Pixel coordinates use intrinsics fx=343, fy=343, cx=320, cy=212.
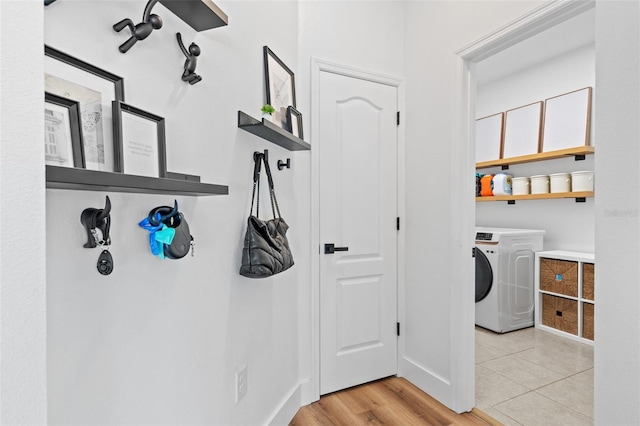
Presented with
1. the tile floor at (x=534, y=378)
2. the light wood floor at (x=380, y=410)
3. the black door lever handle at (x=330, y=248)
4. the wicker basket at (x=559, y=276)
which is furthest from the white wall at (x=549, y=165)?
the black door lever handle at (x=330, y=248)

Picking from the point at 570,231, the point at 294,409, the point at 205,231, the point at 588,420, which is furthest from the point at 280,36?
the point at 570,231

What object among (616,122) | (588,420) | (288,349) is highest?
(616,122)

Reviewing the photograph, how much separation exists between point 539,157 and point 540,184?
282mm

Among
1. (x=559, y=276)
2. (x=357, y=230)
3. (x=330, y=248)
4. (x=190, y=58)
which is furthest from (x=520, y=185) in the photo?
(x=190, y=58)

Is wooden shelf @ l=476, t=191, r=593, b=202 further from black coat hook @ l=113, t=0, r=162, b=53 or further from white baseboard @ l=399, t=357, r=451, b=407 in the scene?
black coat hook @ l=113, t=0, r=162, b=53

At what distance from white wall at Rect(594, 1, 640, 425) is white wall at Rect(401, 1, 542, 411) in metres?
0.96

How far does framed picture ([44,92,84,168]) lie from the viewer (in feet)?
2.13

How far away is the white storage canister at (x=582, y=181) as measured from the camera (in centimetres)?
318

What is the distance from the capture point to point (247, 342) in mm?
1562

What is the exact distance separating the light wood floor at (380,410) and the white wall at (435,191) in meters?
0.08

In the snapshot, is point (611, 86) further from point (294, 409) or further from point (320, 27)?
point (294, 409)

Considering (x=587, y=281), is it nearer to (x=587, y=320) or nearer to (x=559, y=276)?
(x=559, y=276)

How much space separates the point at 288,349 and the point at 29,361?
165cm

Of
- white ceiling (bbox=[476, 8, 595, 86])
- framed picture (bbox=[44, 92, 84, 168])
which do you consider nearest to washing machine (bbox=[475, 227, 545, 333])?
white ceiling (bbox=[476, 8, 595, 86])
